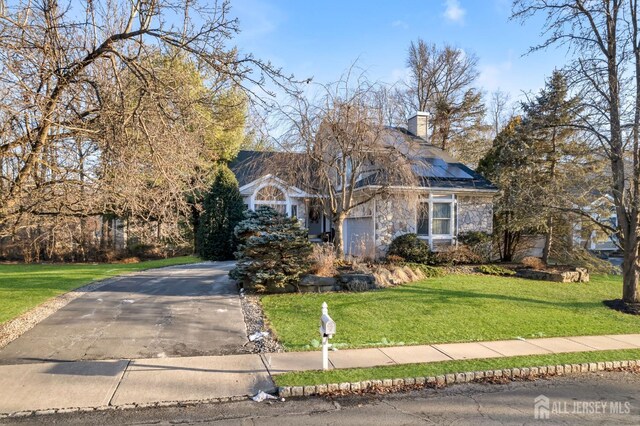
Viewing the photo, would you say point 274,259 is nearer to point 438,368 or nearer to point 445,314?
point 445,314

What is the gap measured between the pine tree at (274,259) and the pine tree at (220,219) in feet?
27.0

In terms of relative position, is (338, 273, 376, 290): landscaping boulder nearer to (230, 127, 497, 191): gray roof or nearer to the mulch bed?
(230, 127, 497, 191): gray roof

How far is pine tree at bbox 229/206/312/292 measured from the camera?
12.0m

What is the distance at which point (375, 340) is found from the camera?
314 inches

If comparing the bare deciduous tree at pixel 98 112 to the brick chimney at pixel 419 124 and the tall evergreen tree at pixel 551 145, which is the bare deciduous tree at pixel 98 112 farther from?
the brick chimney at pixel 419 124

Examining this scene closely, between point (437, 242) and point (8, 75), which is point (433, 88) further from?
point (8, 75)

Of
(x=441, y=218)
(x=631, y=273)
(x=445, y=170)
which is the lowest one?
(x=631, y=273)

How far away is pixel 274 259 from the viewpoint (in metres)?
12.1

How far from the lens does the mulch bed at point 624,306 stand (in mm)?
10867

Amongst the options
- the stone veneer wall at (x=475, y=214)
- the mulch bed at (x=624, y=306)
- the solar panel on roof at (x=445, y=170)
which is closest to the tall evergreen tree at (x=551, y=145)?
the stone veneer wall at (x=475, y=214)

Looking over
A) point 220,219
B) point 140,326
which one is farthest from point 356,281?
point 220,219

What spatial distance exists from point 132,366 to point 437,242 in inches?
584

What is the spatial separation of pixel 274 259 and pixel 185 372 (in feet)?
19.3

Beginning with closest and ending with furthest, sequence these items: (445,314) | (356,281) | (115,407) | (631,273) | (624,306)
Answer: (115,407), (445,314), (624,306), (631,273), (356,281)
